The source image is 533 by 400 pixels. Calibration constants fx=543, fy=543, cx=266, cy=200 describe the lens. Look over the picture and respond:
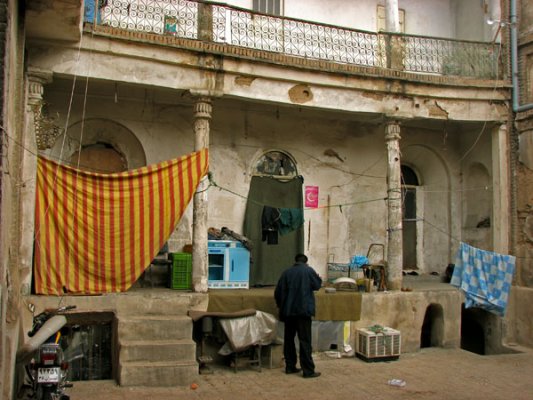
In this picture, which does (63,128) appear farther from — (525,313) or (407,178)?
(525,313)

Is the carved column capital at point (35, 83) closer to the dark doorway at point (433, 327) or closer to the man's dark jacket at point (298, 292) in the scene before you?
the man's dark jacket at point (298, 292)

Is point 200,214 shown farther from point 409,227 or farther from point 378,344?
point 409,227

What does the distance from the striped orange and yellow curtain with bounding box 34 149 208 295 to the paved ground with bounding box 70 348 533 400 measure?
2.13 m

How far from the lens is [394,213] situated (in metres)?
11.5

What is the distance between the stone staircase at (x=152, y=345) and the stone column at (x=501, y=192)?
7557mm

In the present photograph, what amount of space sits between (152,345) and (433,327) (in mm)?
6591

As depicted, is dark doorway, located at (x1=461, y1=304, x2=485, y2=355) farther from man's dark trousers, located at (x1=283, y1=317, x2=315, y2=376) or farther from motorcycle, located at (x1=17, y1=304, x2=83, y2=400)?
motorcycle, located at (x1=17, y1=304, x2=83, y2=400)

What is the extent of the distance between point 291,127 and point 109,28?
5.29 m

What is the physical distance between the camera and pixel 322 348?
33.6ft

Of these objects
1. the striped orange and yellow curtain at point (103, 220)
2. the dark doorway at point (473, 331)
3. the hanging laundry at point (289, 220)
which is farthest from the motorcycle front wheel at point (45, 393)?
the dark doorway at point (473, 331)

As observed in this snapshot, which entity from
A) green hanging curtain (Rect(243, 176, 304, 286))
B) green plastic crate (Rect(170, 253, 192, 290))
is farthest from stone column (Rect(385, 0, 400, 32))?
green plastic crate (Rect(170, 253, 192, 290))

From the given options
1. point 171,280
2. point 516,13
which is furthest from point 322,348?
point 516,13

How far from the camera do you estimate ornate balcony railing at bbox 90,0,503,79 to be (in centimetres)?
1023

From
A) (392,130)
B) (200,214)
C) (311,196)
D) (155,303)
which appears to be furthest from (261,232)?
(155,303)
